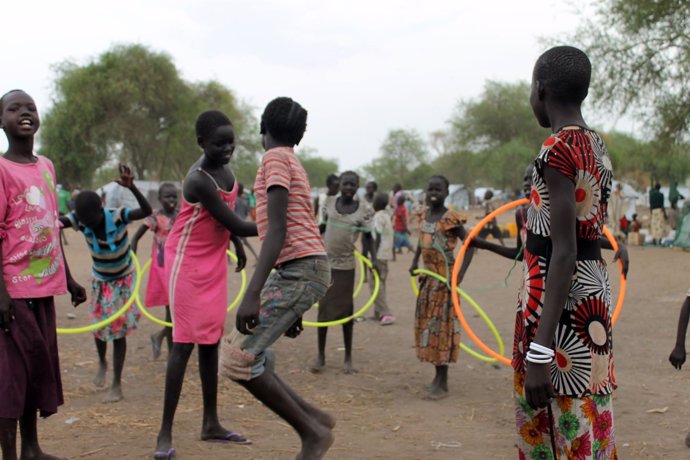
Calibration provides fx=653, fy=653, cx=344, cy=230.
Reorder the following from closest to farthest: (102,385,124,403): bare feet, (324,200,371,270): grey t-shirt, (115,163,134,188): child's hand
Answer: (115,163,134,188): child's hand < (102,385,124,403): bare feet < (324,200,371,270): grey t-shirt

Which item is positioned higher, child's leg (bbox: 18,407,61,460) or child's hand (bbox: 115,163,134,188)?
child's hand (bbox: 115,163,134,188)

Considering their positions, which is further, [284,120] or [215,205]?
[215,205]

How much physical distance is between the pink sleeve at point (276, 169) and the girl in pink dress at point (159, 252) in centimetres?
389

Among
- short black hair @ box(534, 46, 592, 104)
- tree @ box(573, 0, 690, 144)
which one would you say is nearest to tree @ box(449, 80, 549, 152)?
tree @ box(573, 0, 690, 144)

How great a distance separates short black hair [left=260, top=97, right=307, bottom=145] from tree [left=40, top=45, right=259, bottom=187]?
3782cm

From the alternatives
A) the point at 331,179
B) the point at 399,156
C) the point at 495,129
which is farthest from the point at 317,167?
the point at 331,179

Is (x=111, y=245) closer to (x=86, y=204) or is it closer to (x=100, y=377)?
(x=86, y=204)

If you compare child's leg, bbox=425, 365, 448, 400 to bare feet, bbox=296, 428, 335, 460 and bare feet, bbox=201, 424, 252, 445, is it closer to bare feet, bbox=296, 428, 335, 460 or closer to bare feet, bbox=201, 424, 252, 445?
bare feet, bbox=201, 424, 252, 445

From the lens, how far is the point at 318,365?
23.3ft

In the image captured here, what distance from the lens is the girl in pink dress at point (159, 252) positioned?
730 centimetres

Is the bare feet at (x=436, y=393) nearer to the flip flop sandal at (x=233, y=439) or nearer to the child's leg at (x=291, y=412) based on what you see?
the flip flop sandal at (x=233, y=439)

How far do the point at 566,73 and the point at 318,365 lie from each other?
5129 millimetres

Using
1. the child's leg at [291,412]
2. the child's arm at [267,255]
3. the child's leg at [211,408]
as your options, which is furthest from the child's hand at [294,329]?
the child's leg at [211,408]

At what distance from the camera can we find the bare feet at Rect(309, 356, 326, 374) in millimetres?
7020
